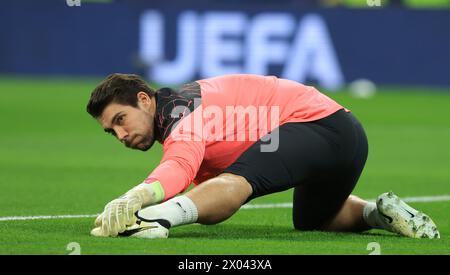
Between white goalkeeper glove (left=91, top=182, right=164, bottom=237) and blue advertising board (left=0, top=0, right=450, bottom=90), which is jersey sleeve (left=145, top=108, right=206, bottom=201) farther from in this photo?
blue advertising board (left=0, top=0, right=450, bottom=90)

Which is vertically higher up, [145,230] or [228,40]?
[145,230]

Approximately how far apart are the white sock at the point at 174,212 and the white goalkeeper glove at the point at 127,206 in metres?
0.04

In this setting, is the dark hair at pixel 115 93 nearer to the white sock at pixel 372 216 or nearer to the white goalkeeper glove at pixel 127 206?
the white goalkeeper glove at pixel 127 206

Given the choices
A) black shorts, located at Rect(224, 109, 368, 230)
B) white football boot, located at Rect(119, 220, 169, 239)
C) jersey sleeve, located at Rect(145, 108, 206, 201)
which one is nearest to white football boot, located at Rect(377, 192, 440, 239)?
black shorts, located at Rect(224, 109, 368, 230)

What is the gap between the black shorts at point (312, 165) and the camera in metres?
6.37

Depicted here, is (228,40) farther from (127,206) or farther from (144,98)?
(127,206)

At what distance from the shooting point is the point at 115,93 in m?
6.46

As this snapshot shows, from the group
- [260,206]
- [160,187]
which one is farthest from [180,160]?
[260,206]

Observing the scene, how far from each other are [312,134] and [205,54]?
1497 centimetres

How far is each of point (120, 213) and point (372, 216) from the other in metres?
1.75

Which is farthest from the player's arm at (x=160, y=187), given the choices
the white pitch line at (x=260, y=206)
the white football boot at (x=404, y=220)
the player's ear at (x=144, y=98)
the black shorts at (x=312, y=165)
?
the white pitch line at (x=260, y=206)

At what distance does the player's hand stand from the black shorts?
2.02 ft

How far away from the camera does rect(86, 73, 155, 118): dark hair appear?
6.45m
